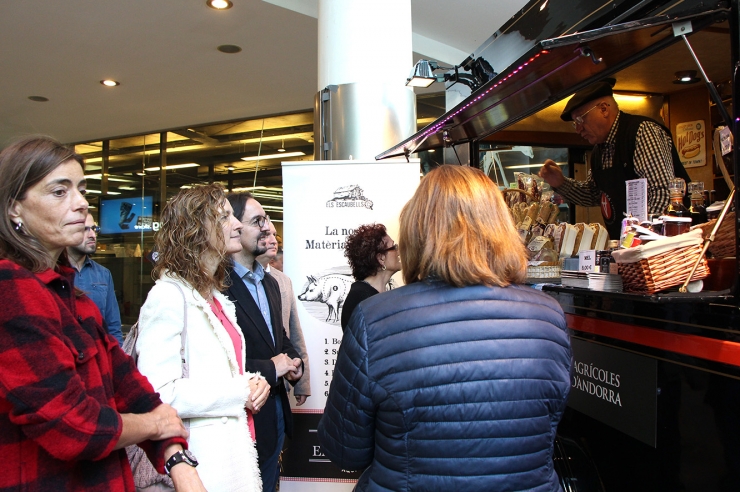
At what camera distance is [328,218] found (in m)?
3.34

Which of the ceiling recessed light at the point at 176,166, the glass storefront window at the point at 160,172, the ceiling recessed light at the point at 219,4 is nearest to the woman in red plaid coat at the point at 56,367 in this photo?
the ceiling recessed light at the point at 219,4

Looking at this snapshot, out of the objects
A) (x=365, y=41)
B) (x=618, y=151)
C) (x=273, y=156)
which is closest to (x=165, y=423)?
(x=618, y=151)

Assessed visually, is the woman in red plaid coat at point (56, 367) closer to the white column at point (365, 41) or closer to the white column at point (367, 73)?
the white column at point (367, 73)

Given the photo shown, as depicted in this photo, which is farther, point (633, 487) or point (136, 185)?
point (136, 185)

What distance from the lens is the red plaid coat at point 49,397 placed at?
3.64 feet

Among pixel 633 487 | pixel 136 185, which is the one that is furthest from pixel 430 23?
pixel 136 185

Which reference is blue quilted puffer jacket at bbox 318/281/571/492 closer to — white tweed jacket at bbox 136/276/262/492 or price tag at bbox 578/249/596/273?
white tweed jacket at bbox 136/276/262/492

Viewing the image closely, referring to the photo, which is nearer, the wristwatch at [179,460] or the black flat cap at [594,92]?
the wristwatch at [179,460]

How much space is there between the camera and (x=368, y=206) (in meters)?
3.34

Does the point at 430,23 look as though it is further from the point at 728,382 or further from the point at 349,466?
the point at 349,466

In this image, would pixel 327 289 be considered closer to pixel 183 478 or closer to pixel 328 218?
pixel 328 218

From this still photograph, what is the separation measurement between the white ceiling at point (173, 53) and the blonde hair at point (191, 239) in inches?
130

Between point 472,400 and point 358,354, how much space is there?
0.90 feet

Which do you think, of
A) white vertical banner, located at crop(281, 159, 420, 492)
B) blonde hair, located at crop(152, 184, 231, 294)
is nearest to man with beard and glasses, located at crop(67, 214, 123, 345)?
white vertical banner, located at crop(281, 159, 420, 492)
